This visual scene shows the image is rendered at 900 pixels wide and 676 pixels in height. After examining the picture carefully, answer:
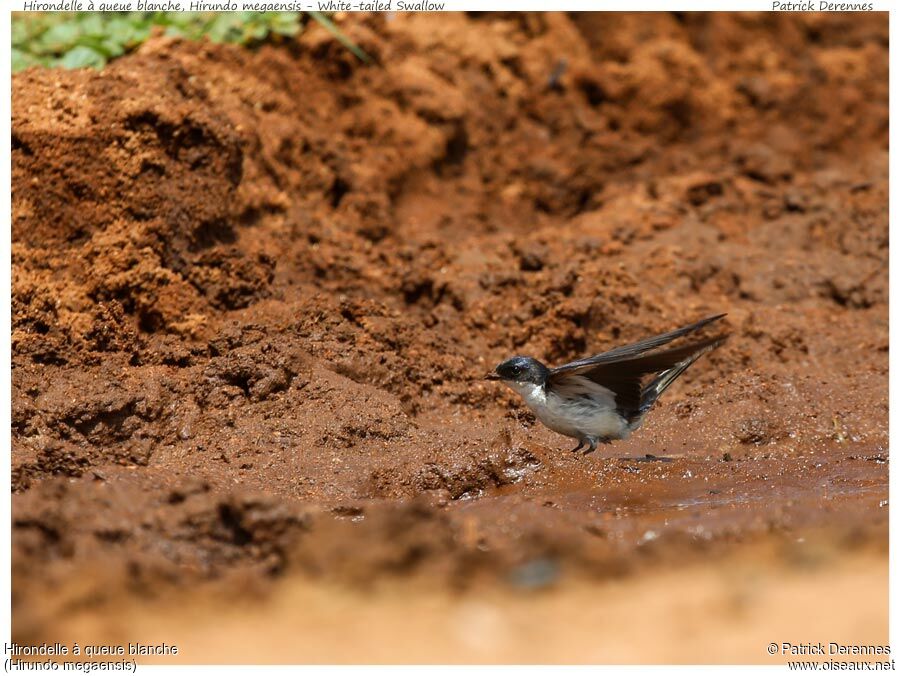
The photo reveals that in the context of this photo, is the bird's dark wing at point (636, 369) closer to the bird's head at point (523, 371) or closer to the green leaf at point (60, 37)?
the bird's head at point (523, 371)

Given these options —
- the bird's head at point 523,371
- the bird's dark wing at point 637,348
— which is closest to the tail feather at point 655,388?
the bird's head at point 523,371

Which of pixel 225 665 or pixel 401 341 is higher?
pixel 401 341

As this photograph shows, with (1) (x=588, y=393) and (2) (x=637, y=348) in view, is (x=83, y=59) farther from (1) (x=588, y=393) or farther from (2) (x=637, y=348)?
(2) (x=637, y=348)

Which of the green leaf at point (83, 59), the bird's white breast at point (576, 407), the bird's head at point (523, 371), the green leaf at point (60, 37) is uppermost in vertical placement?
the green leaf at point (60, 37)

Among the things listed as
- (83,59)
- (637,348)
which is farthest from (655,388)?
(83,59)

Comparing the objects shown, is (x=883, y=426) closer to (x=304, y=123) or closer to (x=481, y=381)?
(x=481, y=381)

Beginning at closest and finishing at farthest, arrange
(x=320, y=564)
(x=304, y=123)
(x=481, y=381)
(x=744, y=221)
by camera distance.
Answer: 1. (x=320, y=564)
2. (x=481, y=381)
3. (x=304, y=123)
4. (x=744, y=221)

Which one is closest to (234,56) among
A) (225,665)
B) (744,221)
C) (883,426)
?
(744,221)
